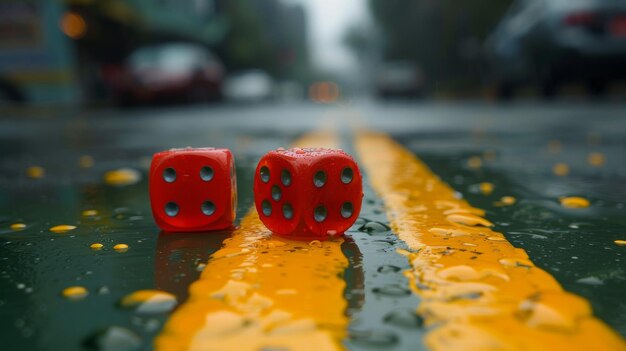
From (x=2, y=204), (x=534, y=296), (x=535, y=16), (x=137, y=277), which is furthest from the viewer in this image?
(x=535, y=16)

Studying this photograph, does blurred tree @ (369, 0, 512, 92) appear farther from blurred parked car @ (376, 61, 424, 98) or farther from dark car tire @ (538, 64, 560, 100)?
dark car tire @ (538, 64, 560, 100)

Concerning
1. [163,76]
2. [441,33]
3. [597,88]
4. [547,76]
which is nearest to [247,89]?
[163,76]

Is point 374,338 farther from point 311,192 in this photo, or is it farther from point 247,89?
point 247,89

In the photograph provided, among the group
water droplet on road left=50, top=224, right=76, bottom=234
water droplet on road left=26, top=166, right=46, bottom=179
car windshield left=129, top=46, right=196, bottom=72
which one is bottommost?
water droplet on road left=26, top=166, right=46, bottom=179

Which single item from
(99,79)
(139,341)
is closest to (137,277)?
(139,341)

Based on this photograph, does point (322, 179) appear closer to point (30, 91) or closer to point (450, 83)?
point (30, 91)

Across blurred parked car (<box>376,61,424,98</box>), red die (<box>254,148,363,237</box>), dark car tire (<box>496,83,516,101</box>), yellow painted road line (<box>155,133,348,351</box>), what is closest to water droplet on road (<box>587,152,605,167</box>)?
red die (<box>254,148,363,237</box>)
